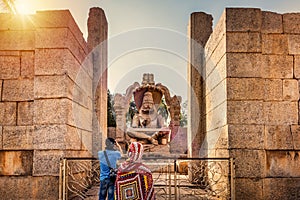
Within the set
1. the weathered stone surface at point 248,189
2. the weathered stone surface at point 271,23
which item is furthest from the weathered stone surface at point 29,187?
the weathered stone surface at point 271,23

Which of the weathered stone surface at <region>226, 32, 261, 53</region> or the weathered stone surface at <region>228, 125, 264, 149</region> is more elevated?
the weathered stone surface at <region>226, 32, 261, 53</region>

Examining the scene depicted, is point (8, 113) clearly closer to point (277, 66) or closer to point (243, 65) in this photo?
point (243, 65)

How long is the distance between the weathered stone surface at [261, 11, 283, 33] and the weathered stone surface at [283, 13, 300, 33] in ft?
0.33

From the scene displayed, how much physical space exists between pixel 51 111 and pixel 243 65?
3511 millimetres

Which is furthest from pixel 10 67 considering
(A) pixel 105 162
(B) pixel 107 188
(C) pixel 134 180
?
(C) pixel 134 180

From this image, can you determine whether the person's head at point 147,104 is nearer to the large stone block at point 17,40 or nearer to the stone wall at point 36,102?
the stone wall at point 36,102

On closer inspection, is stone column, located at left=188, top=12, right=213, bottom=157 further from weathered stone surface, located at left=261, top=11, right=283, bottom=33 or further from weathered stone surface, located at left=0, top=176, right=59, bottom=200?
weathered stone surface, located at left=0, top=176, right=59, bottom=200

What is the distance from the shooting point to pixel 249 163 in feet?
17.8

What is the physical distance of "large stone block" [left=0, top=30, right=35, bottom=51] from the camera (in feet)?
19.8

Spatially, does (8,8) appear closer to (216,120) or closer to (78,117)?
(78,117)

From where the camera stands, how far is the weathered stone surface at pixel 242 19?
5711 mm

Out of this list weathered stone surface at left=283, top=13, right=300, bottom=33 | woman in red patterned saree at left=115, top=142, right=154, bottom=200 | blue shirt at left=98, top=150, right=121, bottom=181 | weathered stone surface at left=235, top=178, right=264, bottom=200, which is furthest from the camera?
weathered stone surface at left=283, top=13, right=300, bottom=33

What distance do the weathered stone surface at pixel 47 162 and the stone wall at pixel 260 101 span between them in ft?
9.71

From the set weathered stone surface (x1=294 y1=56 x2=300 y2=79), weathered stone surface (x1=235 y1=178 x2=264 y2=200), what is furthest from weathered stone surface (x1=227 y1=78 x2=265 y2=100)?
weathered stone surface (x1=235 y1=178 x2=264 y2=200)
